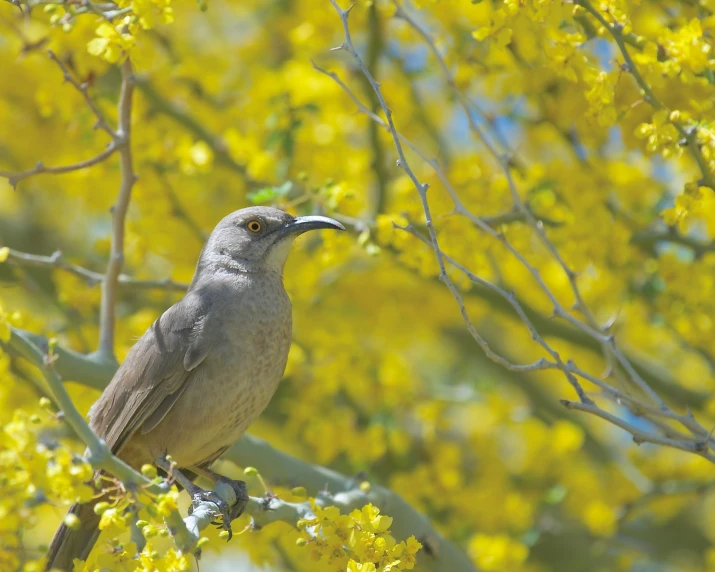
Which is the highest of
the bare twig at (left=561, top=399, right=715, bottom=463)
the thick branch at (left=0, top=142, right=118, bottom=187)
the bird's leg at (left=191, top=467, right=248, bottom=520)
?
the thick branch at (left=0, top=142, right=118, bottom=187)

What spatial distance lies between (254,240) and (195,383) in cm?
84

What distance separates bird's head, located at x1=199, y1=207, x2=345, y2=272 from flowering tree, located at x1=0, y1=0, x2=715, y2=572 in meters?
0.12

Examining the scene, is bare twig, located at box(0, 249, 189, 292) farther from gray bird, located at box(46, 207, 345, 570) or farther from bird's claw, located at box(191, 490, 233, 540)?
bird's claw, located at box(191, 490, 233, 540)

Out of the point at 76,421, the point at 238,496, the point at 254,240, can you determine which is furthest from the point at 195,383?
the point at 76,421

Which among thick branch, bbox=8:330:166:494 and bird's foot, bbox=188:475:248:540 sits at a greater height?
thick branch, bbox=8:330:166:494

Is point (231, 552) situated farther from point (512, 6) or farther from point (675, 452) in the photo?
point (512, 6)

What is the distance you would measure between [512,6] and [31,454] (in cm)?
223

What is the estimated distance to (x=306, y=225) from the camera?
4.61 m

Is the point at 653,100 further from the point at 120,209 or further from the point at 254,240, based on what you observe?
the point at 120,209

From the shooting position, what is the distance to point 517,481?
635cm

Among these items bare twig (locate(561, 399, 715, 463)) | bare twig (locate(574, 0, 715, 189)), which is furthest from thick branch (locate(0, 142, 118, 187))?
bare twig (locate(561, 399, 715, 463))

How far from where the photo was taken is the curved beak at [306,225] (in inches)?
177

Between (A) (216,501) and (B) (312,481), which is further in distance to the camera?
(B) (312,481)

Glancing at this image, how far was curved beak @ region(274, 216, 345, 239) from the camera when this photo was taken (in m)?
4.49
